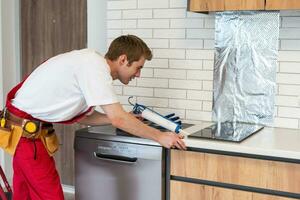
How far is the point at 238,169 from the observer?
1.99 m

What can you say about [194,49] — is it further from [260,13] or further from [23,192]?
[23,192]

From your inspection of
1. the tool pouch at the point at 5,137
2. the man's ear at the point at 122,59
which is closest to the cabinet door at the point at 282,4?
the man's ear at the point at 122,59

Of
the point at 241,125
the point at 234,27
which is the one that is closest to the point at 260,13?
the point at 234,27

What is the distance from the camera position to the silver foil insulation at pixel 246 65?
2.44 meters

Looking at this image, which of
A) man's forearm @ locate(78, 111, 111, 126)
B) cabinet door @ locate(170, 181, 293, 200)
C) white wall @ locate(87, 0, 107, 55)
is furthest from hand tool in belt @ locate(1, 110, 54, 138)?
white wall @ locate(87, 0, 107, 55)

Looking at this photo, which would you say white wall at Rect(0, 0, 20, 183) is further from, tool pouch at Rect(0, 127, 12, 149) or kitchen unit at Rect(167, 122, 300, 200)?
kitchen unit at Rect(167, 122, 300, 200)

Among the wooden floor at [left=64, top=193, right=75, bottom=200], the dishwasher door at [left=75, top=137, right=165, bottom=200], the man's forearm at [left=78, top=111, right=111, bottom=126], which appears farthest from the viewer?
the wooden floor at [left=64, top=193, right=75, bottom=200]

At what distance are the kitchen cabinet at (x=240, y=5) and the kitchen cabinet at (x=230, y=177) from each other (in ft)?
2.45

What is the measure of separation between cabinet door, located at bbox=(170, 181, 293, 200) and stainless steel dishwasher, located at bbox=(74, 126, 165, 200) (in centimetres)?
7

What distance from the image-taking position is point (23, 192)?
6.96ft

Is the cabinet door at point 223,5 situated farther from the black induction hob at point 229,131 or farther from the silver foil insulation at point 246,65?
the black induction hob at point 229,131

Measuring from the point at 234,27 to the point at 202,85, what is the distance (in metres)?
0.40

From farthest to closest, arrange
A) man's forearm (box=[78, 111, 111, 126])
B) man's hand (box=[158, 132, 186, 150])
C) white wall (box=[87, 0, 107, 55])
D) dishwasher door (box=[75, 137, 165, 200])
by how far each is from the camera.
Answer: white wall (box=[87, 0, 107, 55]) → man's forearm (box=[78, 111, 111, 126]) → dishwasher door (box=[75, 137, 165, 200]) → man's hand (box=[158, 132, 186, 150])

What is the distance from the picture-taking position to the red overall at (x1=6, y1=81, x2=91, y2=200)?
204 centimetres
